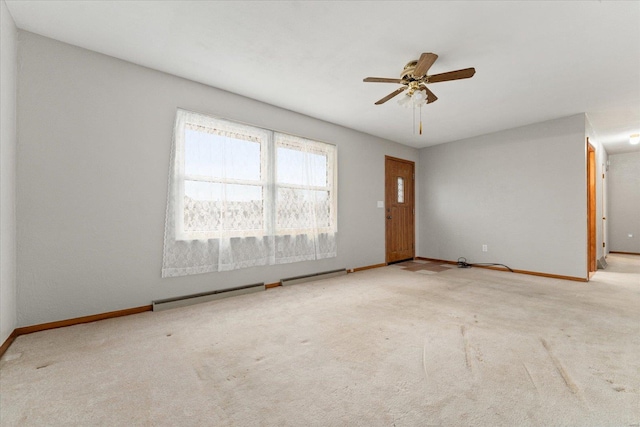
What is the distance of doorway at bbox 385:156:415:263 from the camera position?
591 cm

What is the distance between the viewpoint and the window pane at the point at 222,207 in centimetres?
324

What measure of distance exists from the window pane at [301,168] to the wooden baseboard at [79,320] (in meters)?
2.34

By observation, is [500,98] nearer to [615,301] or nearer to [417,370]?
A: [615,301]

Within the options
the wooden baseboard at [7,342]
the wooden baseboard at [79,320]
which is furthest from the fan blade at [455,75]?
the wooden baseboard at [7,342]

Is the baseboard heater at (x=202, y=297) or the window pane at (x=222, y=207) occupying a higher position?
the window pane at (x=222, y=207)

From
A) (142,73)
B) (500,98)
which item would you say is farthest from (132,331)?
(500,98)

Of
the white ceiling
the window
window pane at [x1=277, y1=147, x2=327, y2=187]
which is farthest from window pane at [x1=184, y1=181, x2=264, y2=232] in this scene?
the window

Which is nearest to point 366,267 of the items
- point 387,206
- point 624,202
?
point 387,206

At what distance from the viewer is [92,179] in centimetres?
270

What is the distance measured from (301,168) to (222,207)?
4.76 ft

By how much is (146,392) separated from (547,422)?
2.15 meters

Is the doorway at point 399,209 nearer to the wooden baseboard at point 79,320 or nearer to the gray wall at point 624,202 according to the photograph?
the wooden baseboard at point 79,320

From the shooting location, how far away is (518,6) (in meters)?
2.11

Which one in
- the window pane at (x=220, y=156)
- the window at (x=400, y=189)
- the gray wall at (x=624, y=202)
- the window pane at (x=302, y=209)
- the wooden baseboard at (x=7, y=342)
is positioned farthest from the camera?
the gray wall at (x=624, y=202)
